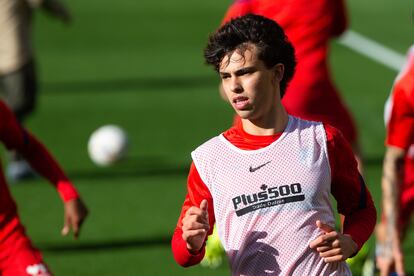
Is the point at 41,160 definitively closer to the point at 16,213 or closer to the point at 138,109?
the point at 16,213

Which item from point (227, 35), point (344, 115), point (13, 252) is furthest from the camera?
point (344, 115)

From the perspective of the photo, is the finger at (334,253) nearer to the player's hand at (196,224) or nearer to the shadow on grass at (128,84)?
the player's hand at (196,224)

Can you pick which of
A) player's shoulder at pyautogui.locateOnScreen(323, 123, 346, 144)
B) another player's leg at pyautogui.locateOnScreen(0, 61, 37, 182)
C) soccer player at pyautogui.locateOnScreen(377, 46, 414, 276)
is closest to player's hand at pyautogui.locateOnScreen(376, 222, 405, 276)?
soccer player at pyautogui.locateOnScreen(377, 46, 414, 276)

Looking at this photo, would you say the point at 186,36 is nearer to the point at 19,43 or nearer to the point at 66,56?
the point at 66,56

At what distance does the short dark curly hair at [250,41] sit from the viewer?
536 cm

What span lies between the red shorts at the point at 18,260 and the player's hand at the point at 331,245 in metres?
1.75

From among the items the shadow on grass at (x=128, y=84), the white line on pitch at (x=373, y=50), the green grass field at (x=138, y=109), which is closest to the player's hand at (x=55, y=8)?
the green grass field at (x=138, y=109)

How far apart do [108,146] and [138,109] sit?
11.3ft

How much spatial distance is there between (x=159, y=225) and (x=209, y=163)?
5.01 metres

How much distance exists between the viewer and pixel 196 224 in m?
4.99

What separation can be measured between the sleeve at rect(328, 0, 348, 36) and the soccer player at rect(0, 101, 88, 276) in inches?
136

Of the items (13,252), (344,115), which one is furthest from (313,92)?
(13,252)

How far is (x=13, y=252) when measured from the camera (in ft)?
20.2

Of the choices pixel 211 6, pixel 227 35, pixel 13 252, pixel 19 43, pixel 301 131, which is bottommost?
pixel 211 6
